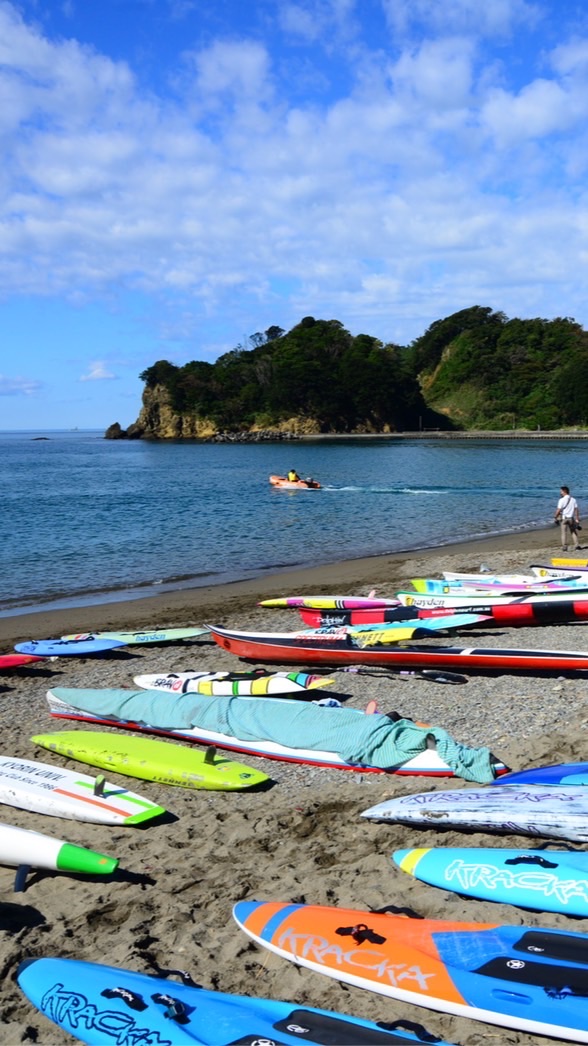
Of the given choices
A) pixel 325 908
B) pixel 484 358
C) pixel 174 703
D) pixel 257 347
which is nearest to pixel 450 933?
pixel 325 908

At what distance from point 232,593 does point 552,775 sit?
11224 mm

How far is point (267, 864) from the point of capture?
218 inches

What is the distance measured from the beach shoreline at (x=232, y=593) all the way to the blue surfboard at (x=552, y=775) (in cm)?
833

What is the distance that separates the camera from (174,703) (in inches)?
337

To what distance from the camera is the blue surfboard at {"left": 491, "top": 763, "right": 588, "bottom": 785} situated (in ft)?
20.1

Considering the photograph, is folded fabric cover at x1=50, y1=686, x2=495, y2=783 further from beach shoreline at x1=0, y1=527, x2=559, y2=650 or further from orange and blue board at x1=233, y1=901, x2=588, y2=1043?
beach shoreline at x1=0, y1=527, x2=559, y2=650

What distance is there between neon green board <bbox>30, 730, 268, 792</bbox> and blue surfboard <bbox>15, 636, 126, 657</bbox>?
3457mm

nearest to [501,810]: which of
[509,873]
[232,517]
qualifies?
[509,873]

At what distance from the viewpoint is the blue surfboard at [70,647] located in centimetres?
1175

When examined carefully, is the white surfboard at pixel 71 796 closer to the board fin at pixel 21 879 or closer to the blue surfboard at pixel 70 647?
the board fin at pixel 21 879

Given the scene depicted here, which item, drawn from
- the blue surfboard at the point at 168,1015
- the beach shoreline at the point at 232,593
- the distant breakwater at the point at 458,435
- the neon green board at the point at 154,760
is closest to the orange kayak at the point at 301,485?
the beach shoreline at the point at 232,593

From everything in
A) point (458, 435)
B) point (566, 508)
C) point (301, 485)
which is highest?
point (458, 435)

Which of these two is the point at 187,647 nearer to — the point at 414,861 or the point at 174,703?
the point at 174,703

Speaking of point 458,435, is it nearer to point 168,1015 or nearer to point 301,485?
point 301,485
